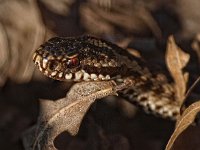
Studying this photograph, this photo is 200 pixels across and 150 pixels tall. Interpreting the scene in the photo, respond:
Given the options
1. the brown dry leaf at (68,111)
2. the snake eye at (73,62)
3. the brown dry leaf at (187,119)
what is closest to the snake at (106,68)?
the snake eye at (73,62)

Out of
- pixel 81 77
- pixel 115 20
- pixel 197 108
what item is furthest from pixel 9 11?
pixel 197 108

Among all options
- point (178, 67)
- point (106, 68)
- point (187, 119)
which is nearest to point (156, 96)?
point (178, 67)

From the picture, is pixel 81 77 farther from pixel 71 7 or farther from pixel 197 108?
pixel 71 7

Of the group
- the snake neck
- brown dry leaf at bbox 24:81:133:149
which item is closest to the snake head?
brown dry leaf at bbox 24:81:133:149

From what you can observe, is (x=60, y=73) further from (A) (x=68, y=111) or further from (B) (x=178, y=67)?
(B) (x=178, y=67)

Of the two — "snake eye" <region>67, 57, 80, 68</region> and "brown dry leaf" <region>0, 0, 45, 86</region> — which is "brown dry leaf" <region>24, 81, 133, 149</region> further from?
"brown dry leaf" <region>0, 0, 45, 86</region>

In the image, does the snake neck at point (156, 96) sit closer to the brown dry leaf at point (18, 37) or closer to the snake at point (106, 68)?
the snake at point (106, 68)
